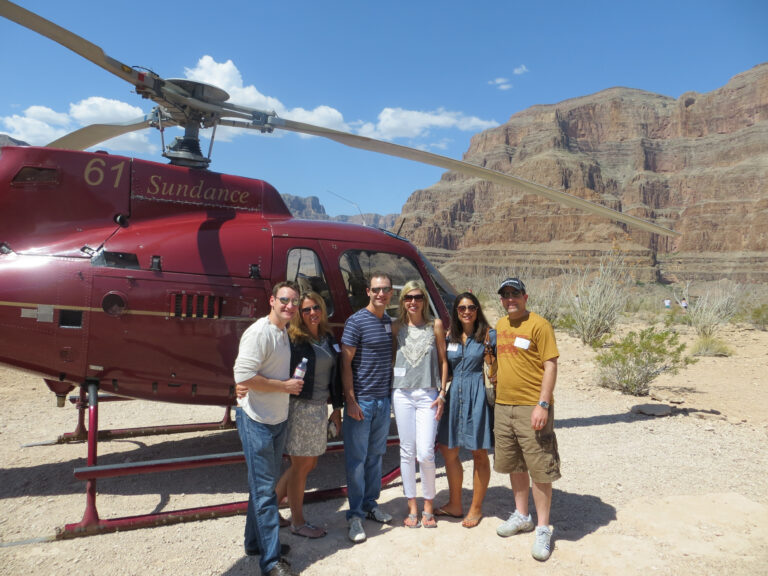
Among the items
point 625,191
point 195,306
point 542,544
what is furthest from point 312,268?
point 625,191

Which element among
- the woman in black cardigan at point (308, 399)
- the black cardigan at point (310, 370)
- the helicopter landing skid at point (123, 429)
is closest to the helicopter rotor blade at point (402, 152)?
the woman in black cardigan at point (308, 399)

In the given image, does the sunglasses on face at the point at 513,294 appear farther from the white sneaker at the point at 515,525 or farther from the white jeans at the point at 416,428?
the white sneaker at the point at 515,525

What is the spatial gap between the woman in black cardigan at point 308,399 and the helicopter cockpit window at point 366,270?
1427 mm

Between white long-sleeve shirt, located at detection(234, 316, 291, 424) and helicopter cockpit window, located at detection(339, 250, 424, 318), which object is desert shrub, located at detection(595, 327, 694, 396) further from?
white long-sleeve shirt, located at detection(234, 316, 291, 424)

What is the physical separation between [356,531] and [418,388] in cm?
120

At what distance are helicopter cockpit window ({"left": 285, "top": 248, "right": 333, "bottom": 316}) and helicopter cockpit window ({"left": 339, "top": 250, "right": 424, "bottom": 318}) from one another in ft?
0.73

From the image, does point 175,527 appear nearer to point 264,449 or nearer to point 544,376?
point 264,449

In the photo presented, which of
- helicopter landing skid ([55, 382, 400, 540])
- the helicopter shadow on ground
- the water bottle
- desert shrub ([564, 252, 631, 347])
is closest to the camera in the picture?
the water bottle

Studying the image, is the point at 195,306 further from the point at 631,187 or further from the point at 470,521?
the point at 631,187

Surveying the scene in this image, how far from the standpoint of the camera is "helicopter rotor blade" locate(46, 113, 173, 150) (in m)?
5.14

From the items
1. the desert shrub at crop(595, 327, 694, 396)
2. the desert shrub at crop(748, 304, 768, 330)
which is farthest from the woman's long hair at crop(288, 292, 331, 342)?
the desert shrub at crop(748, 304, 768, 330)

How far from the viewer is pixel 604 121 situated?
14788 cm

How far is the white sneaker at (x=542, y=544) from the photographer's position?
3.57 m

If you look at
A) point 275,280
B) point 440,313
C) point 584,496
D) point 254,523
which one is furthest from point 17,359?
point 584,496
